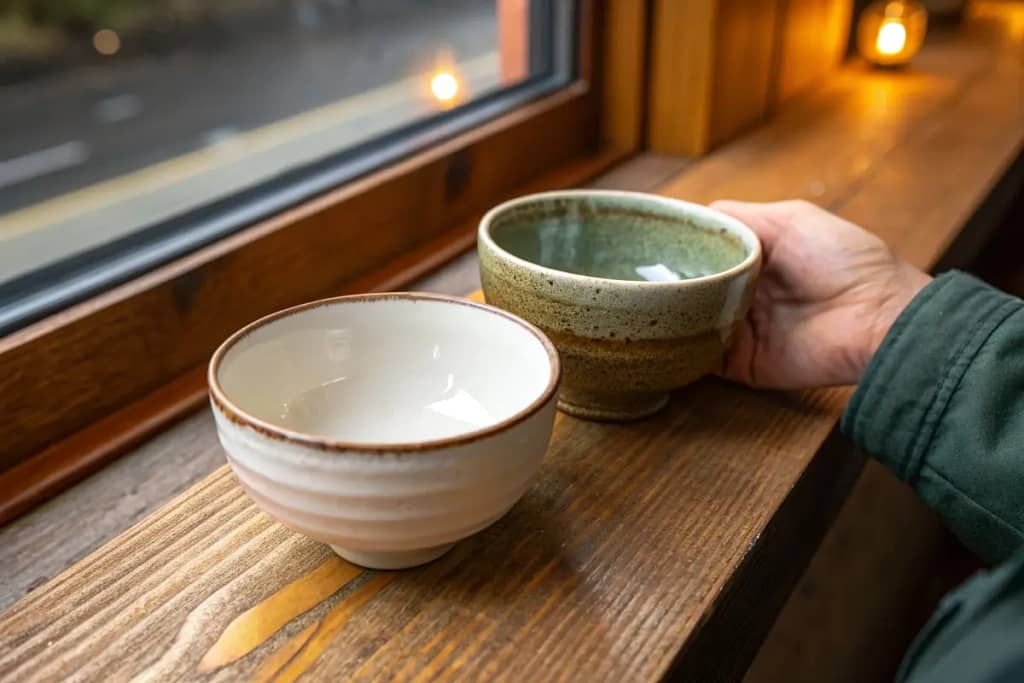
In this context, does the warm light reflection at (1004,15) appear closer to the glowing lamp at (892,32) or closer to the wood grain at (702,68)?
the glowing lamp at (892,32)

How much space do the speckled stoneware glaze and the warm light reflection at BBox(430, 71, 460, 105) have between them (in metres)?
A: 0.44

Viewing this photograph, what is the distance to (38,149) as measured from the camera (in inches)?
44.5

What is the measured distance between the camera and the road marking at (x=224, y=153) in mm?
755

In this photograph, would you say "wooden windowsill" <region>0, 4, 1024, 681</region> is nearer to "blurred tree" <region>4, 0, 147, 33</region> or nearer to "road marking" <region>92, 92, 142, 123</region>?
"blurred tree" <region>4, 0, 147, 33</region>

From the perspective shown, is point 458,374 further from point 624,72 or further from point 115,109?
point 115,109

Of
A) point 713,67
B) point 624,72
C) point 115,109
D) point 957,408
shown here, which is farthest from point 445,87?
point 115,109

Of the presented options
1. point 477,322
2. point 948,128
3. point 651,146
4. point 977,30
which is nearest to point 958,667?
point 477,322

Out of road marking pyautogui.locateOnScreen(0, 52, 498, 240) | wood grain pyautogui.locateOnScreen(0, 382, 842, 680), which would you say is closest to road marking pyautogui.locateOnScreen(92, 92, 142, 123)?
road marking pyautogui.locateOnScreen(0, 52, 498, 240)

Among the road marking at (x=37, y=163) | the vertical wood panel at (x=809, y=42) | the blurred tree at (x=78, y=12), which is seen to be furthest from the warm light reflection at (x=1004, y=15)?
the road marking at (x=37, y=163)

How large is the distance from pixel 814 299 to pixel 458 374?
0.98 feet

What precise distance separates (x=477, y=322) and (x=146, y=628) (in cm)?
22

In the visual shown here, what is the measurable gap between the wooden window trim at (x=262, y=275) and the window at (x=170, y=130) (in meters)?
0.02

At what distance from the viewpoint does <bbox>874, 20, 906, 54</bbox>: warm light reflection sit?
1.53 m

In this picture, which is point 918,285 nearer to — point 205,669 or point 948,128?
point 205,669
